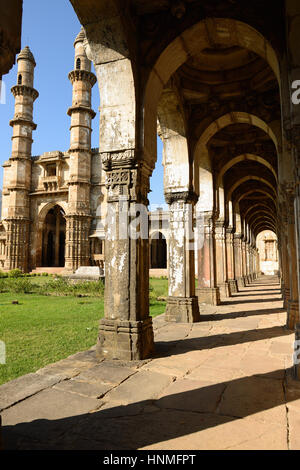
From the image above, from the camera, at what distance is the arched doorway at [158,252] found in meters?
33.0

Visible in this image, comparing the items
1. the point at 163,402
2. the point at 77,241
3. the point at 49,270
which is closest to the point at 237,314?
the point at 163,402

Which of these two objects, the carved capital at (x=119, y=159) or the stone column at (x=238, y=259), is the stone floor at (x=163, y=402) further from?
the stone column at (x=238, y=259)

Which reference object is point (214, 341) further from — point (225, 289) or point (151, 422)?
point (225, 289)

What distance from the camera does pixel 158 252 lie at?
34.1 meters

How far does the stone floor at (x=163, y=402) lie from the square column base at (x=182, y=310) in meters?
2.06

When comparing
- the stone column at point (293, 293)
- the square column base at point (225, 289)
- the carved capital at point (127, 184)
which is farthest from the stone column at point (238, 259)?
the carved capital at point (127, 184)

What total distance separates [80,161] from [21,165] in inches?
241

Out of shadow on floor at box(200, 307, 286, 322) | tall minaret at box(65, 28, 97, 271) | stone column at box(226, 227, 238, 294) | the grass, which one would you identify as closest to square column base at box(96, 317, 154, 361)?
the grass

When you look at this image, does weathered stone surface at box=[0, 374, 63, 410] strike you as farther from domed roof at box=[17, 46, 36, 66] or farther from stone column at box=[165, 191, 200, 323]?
domed roof at box=[17, 46, 36, 66]

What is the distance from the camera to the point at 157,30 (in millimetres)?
4770

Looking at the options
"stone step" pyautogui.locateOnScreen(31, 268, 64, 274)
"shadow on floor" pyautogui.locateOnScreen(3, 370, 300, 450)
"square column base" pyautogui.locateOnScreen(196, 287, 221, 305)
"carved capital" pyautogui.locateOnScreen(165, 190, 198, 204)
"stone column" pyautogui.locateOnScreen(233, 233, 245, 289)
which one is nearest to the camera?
"shadow on floor" pyautogui.locateOnScreen(3, 370, 300, 450)

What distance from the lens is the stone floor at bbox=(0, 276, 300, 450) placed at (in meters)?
2.18
